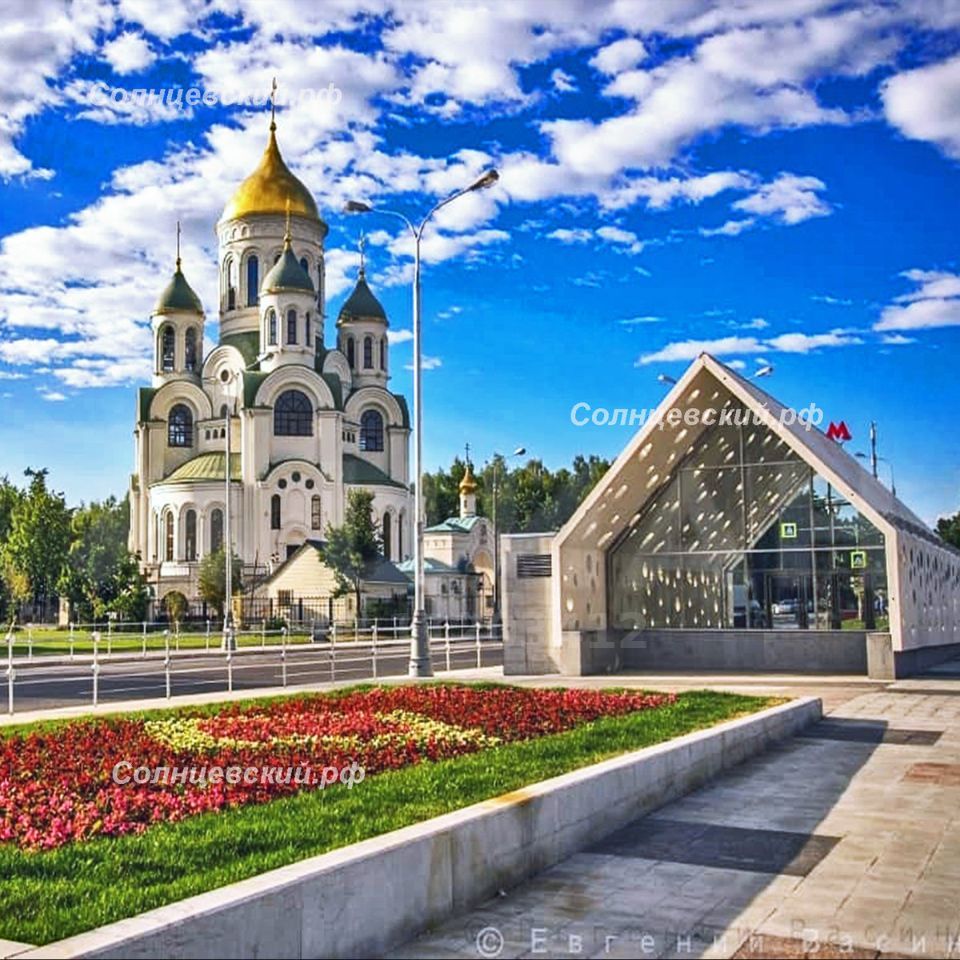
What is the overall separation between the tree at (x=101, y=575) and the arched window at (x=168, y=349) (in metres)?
13.1

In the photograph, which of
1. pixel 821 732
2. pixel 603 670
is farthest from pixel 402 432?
pixel 821 732

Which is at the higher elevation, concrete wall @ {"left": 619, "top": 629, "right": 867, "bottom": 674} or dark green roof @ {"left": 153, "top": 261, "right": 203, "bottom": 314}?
dark green roof @ {"left": 153, "top": 261, "right": 203, "bottom": 314}

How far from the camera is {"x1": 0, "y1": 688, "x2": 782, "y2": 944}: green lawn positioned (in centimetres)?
537

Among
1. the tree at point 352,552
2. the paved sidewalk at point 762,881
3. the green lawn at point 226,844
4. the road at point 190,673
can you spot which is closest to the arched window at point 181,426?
the tree at point 352,552

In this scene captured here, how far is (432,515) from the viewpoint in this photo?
357 ft

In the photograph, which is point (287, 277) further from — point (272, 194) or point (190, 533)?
point (190, 533)

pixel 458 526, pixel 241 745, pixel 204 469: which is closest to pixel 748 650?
pixel 241 745

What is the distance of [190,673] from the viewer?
2680 cm

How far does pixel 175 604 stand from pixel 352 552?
11.0m

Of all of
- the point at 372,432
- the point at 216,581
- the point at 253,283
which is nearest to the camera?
the point at 216,581

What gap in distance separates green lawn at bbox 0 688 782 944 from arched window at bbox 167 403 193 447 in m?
68.8

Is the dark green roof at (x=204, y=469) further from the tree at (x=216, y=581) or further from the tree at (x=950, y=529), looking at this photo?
the tree at (x=950, y=529)

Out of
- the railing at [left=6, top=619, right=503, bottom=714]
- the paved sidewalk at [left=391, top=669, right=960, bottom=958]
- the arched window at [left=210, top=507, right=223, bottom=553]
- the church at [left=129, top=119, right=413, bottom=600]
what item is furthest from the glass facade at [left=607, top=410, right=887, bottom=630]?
the arched window at [left=210, top=507, right=223, bottom=553]

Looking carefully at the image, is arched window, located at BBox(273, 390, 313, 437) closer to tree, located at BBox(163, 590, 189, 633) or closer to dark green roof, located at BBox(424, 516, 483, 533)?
dark green roof, located at BBox(424, 516, 483, 533)
